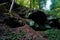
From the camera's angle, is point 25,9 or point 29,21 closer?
point 29,21

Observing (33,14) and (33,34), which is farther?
(33,14)

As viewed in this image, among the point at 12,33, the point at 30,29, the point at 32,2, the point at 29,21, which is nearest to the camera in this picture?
the point at 12,33

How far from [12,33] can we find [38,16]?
278cm

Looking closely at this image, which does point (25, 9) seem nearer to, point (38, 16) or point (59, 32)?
point (38, 16)

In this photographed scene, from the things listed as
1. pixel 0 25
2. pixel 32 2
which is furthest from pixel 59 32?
pixel 32 2

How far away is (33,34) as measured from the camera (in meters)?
8.75

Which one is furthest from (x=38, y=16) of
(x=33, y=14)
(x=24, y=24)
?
(x=24, y=24)

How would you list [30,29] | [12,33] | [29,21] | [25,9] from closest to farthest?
[12,33]
[30,29]
[29,21]
[25,9]

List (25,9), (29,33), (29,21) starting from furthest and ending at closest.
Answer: (25,9)
(29,21)
(29,33)

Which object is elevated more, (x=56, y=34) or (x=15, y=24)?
(x=15, y=24)

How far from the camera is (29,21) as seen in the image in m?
10.0

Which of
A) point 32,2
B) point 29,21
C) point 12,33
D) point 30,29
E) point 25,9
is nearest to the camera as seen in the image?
point 12,33

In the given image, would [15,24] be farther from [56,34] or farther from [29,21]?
[56,34]

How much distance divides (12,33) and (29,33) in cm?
103
